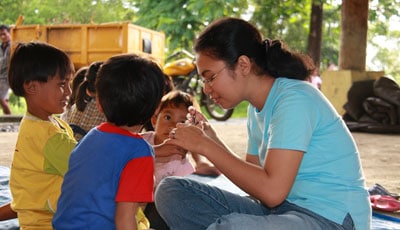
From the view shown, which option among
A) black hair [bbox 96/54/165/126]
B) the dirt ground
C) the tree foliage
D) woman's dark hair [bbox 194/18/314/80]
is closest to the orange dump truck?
the tree foliage

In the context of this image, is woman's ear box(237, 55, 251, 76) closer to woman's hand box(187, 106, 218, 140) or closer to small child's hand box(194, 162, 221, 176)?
woman's hand box(187, 106, 218, 140)

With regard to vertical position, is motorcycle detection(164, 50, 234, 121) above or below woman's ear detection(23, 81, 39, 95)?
below

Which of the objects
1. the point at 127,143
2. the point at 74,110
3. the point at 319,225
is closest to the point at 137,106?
the point at 127,143

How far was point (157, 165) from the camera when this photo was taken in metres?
3.36

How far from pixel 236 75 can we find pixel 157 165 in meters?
1.36

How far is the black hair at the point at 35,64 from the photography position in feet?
7.61

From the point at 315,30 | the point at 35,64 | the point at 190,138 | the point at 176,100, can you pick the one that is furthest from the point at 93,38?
the point at 190,138

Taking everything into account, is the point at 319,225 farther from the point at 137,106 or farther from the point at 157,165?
the point at 157,165

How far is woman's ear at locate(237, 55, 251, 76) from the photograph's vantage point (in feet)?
6.92

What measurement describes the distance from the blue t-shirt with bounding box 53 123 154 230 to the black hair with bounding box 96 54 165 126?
0.20ft

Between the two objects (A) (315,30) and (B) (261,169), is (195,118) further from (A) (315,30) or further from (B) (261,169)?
(A) (315,30)

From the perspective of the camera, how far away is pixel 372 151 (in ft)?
21.5

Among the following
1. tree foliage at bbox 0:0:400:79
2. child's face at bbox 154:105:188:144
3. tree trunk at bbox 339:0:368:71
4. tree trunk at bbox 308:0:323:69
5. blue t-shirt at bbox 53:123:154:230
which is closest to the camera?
blue t-shirt at bbox 53:123:154:230

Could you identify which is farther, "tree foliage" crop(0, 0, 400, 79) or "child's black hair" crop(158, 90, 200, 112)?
"tree foliage" crop(0, 0, 400, 79)
